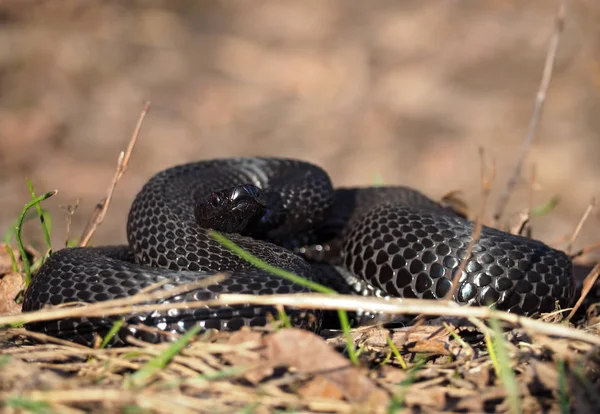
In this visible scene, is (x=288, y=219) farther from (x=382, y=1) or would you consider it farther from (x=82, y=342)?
(x=382, y=1)

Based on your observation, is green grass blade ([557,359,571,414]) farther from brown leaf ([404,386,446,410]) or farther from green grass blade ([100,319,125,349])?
green grass blade ([100,319,125,349])

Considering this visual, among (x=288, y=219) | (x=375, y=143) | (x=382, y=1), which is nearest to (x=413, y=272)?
(x=288, y=219)

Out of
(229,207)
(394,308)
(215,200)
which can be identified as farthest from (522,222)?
(394,308)

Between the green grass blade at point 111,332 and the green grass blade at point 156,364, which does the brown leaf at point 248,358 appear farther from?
the green grass blade at point 111,332

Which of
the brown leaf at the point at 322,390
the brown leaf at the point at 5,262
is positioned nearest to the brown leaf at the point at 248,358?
the brown leaf at the point at 322,390

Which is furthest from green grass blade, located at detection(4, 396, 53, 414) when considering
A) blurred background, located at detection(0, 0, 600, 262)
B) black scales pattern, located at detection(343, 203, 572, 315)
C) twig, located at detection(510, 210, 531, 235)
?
blurred background, located at detection(0, 0, 600, 262)

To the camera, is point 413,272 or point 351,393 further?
point 413,272
